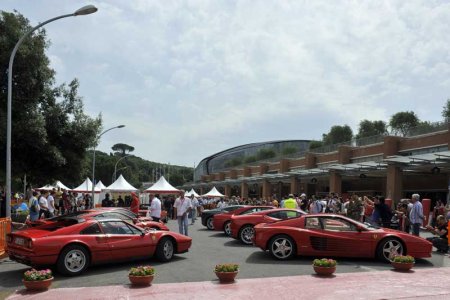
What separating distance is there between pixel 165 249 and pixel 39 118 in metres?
8.92

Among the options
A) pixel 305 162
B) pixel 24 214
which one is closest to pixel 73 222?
pixel 24 214

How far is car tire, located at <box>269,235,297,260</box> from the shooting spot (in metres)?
11.3

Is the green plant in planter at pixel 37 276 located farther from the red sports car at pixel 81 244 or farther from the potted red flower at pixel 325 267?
the potted red flower at pixel 325 267

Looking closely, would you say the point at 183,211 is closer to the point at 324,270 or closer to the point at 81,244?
the point at 81,244

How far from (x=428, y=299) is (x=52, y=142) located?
15.8 m

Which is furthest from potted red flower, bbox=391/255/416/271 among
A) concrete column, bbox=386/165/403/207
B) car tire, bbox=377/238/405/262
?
concrete column, bbox=386/165/403/207

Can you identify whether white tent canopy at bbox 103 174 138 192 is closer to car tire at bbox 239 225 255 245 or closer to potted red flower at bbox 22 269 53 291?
car tire at bbox 239 225 255 245

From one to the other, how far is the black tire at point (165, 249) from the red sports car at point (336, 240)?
2.30 meters

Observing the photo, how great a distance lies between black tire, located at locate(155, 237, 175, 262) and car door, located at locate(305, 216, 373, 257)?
3428mm

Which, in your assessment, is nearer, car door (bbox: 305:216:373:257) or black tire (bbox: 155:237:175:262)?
black tire (bbox: 155:237:175:262)

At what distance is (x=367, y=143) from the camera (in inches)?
1513

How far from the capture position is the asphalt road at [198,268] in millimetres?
8977

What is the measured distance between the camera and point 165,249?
36.7 ft

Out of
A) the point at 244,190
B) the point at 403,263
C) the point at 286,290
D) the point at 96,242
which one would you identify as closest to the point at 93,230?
the point at 96,242
